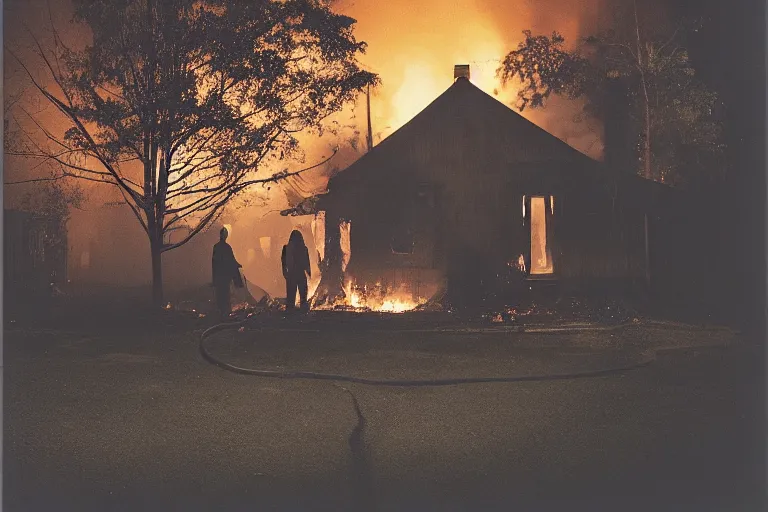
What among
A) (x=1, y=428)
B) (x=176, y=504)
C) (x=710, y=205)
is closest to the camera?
(x=176, y=504)

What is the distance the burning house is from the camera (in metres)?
18.1

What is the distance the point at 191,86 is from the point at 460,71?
6.97 meters

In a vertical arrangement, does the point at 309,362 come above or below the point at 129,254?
below

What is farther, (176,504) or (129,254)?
(129,254)

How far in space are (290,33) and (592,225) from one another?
28.8 ft

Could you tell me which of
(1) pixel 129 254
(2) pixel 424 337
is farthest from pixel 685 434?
(1) pixel 129 254

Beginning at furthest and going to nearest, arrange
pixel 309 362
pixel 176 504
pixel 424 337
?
pixel 424 337, pixel 309 362, pixel 176 504

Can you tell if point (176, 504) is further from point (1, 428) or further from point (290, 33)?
point (290, 33)

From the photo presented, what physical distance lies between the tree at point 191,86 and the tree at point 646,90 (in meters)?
5.49

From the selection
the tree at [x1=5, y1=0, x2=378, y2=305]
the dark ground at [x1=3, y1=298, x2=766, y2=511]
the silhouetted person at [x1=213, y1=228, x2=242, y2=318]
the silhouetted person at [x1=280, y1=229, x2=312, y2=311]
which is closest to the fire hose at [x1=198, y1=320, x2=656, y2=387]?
the dark ground at [x1=3, y1=298, x2=766, y2=511]

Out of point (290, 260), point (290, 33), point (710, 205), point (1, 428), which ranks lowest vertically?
point (1, 428)

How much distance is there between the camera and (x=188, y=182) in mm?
18219

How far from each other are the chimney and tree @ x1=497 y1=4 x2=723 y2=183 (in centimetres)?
108

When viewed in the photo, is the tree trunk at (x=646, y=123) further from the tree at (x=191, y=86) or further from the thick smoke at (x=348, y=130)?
the tree at (x=191, y=86)
